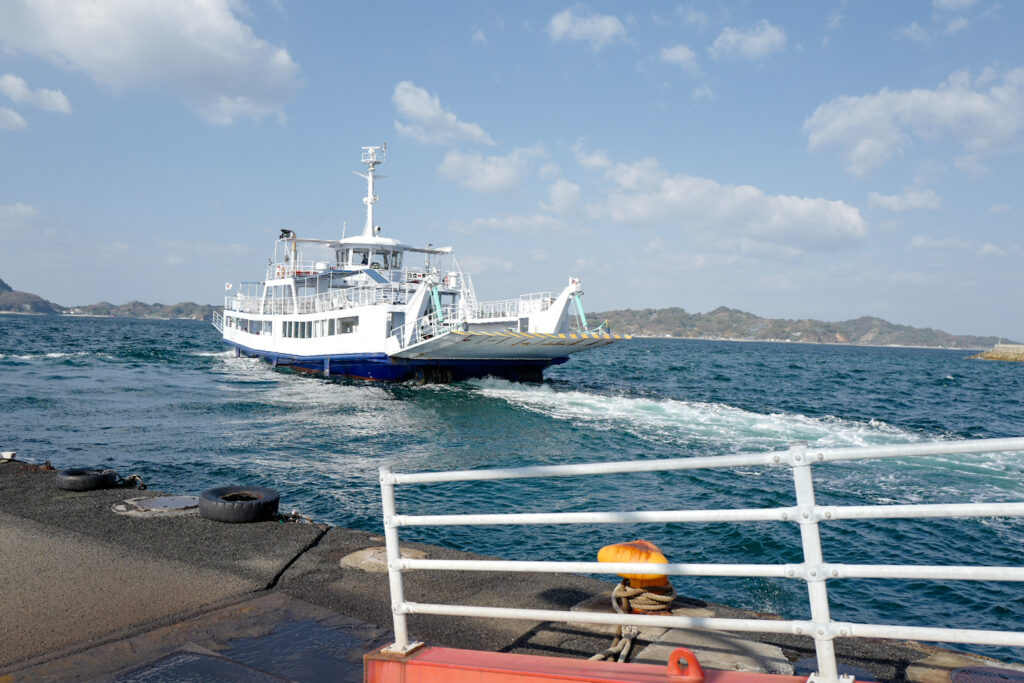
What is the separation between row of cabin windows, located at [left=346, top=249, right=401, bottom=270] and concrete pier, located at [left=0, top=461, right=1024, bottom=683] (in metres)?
31.0

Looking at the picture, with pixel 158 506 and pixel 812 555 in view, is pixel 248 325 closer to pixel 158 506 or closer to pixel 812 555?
pixel 158 506

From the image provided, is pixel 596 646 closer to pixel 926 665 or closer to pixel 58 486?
pixel 926 665

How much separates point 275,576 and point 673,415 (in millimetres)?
19514

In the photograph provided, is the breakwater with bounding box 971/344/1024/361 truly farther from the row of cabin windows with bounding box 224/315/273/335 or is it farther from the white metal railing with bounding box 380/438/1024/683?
the white metal railing with bounding box 380/438/1024/683

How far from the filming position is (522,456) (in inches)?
636

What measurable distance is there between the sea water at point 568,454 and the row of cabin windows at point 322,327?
288 cm

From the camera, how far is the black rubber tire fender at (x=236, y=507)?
258 inches

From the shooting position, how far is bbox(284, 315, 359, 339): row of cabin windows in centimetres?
3347

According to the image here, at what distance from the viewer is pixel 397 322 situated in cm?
3133

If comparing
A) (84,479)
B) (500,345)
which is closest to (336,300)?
(500,345)

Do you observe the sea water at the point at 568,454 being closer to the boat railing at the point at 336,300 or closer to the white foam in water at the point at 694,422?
the white foam in water at the point at 694,422

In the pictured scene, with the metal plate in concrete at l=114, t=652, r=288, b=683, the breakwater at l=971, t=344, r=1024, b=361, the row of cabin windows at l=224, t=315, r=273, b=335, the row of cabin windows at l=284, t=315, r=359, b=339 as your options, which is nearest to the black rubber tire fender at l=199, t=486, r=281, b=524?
the metal plate in concrete at l=114, t=652, r=288, b=683

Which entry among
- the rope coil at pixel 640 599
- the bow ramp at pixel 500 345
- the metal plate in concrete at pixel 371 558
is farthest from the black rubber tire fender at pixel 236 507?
the bow ramp at pixel 500 345

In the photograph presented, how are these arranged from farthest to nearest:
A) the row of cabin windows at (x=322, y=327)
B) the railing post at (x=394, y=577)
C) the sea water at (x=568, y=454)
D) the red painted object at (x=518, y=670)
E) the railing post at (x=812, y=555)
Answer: the row of cabin windows at (x=322, y=327)
the sea water at (x=568, y=454)
the railing post at (x=394, y=577)
the red painted object at (x=518, y=670)
the railing post at (x=812, y=555)
